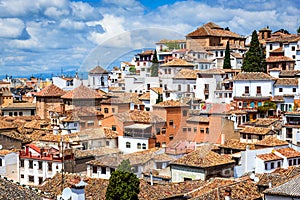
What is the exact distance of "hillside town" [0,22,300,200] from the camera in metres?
5.61

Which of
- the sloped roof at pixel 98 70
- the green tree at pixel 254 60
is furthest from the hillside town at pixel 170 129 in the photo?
the green tree at pixel 254 60

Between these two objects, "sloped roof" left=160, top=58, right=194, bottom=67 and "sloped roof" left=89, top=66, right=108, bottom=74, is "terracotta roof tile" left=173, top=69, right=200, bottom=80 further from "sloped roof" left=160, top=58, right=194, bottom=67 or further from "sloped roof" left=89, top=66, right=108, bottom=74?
"sloped roof" left=89, top=66, right=108, bottom=74

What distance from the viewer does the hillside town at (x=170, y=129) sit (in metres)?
5.61

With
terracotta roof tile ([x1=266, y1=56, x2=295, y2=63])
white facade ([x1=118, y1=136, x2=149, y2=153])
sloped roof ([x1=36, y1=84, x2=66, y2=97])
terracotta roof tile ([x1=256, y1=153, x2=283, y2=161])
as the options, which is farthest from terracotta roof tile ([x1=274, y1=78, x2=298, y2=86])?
white facade ([x1=118, y1=136, x2=149, y2=153])

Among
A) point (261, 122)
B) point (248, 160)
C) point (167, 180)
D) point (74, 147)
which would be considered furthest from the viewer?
point (261, 122)

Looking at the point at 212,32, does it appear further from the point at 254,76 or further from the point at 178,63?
the point at 178,63

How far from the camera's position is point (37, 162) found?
1566cm

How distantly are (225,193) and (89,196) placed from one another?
2991 millimetres

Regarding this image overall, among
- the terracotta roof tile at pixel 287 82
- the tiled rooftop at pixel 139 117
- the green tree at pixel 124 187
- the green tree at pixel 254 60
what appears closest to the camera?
the tiled rooftop at pixel 139 117

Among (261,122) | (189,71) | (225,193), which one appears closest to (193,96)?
(189,71)

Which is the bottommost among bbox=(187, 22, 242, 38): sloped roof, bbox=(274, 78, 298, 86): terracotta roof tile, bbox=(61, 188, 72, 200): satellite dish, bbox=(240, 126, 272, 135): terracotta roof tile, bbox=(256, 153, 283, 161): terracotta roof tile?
bbox=(256, 153, 283, 161): terracotta roof tile

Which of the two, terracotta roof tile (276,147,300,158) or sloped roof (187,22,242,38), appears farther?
sloped roof (187,22,242,38)

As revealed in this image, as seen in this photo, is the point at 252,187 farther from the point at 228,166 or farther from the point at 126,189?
the point at 126,189

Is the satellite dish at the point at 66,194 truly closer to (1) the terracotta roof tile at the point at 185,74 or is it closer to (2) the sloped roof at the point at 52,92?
(1) the terracotta roof tile at the point at 185,74
